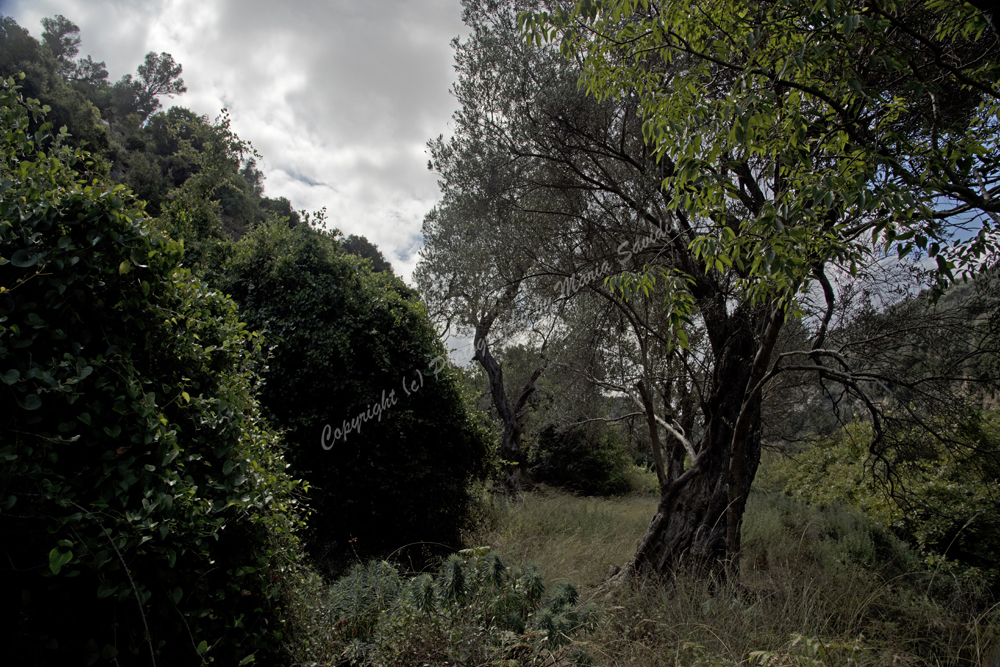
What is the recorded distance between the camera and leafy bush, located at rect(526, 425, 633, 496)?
50.7 ft

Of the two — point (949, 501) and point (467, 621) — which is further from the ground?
point (467, 621)

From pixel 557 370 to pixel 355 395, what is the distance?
3.55m

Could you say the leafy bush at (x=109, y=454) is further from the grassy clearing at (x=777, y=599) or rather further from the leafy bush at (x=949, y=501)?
the leafy bush at (x=949, y=501)

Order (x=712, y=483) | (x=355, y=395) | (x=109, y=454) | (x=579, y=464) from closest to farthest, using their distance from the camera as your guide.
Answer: (x=109, y=454), (x=712, y=483), (x=355, y=395), (x=579, y=464)

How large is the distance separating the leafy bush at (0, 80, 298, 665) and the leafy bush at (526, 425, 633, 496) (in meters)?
13.8

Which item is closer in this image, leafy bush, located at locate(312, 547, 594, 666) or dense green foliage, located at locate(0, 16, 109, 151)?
leafy bush, located at locate(312, 547, 594, 666)

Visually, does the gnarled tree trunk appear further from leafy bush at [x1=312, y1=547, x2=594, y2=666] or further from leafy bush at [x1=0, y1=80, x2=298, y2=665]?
leafy bush at [x1=0, y1=80, x2=298, y2=665]

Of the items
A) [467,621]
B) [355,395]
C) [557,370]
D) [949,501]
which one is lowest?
[949,501]

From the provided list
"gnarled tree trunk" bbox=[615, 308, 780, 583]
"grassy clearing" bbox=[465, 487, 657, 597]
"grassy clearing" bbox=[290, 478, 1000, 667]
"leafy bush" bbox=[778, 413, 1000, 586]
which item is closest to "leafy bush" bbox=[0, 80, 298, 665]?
"grassy clearing" bbox=[290, 478, 1000, 667]

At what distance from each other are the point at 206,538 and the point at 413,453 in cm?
413

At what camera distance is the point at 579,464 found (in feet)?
51.0

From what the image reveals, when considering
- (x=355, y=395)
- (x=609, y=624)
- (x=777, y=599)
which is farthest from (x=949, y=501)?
(x=355, y=395)

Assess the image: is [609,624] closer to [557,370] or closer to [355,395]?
[355,395]

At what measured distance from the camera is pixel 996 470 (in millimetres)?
4613
